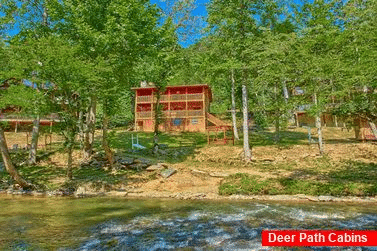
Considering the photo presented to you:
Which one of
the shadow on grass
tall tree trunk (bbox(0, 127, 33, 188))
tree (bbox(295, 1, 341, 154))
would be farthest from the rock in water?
tree (bbox(295, 1, 341, 154))

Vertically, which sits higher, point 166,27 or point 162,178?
point 166,27

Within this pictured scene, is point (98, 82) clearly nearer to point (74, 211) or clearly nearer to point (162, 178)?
point (162, 178)

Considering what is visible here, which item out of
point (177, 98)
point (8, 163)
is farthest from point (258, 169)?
point (177, 98)

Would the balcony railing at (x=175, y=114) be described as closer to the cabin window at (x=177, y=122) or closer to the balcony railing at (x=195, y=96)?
the cabin window at (x=177, y=122)

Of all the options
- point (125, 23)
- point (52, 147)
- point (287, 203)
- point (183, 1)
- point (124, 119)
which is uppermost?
point (183, 1)

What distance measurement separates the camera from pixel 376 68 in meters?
11.6

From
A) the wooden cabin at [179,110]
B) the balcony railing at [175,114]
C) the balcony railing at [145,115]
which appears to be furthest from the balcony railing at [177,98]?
the balcony railing at [145,115]

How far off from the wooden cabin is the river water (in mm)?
29545

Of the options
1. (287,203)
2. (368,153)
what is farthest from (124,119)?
(287,203)

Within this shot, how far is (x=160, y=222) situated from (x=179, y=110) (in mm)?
35181

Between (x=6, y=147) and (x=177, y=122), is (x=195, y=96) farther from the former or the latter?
(x=6, y=147)

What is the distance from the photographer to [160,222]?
432 inches

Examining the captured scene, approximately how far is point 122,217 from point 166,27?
1811cm

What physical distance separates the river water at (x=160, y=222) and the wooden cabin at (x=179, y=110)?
29.5m
